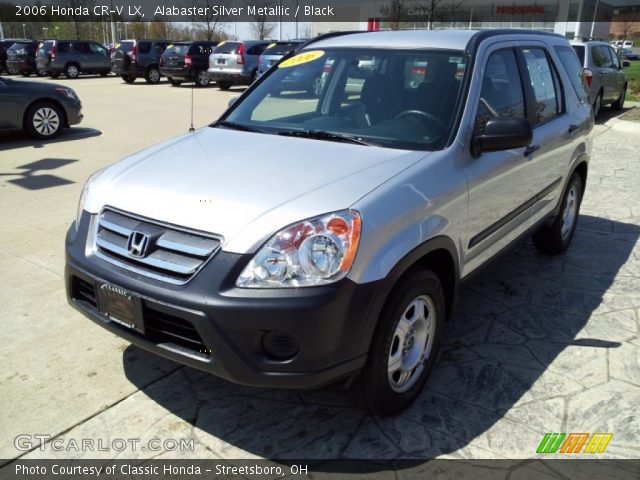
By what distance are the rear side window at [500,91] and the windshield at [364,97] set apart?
0.69ft

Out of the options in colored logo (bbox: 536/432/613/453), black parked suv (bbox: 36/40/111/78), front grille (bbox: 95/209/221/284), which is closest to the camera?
front grille (bbox: 95/209/221/284)

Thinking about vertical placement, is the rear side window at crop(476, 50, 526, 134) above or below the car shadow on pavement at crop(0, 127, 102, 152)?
above

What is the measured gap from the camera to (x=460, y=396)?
10.3 feet

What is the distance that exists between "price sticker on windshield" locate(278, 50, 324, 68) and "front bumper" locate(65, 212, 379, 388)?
6.93 ft

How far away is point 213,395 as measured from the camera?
314 cm

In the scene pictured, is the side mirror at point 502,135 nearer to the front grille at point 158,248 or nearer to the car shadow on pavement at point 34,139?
the front grille at point 158,248

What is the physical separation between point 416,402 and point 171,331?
138 cm

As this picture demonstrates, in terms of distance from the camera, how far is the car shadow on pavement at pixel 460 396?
2.78 m

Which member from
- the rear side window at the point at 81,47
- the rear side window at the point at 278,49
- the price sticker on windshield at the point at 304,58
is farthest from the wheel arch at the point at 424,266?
the rear side window at the point at 81,47

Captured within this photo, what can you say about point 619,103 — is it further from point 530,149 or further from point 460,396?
point 460,396

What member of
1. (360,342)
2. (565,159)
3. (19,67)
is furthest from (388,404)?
(19,67)

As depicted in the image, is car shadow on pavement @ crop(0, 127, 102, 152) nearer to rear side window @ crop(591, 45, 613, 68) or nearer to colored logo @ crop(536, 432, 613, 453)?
colored logo @ crop(536, 432, 613, 453)

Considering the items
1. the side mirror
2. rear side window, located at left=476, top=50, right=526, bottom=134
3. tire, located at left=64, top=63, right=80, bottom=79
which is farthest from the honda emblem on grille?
tire, located at left=64, top=63, right=80, bottom=79

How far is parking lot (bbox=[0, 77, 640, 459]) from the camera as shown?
2.80 m
